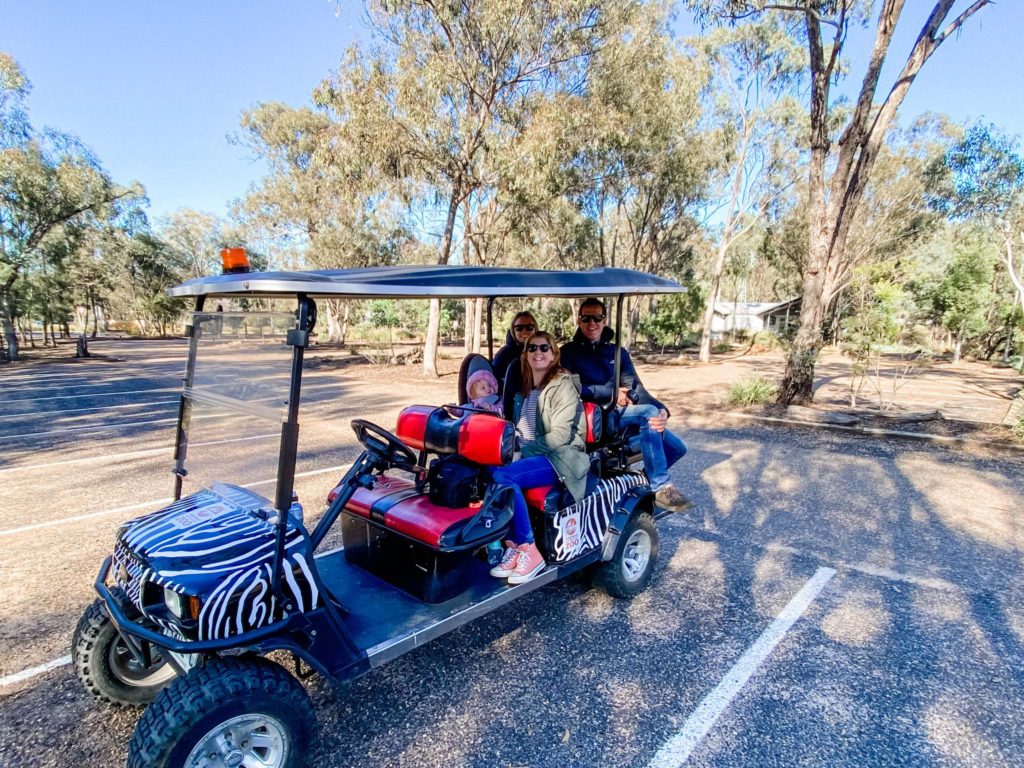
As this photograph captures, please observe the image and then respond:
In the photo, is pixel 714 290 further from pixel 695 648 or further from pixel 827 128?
pixel 695 648

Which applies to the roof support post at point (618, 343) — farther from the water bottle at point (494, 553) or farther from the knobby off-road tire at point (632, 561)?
the water bottle at point (494, 553)

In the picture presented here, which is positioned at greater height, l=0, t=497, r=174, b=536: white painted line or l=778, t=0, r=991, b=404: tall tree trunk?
l=778, t=0, r=991, b=404: tall tree trunk

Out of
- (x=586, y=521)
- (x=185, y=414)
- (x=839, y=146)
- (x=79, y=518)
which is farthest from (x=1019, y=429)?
(x=79, y=518)

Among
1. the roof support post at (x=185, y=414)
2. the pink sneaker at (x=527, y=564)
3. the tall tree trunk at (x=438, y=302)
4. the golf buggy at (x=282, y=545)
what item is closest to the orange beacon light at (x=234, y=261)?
the golf buggy at (x=282, y=545)

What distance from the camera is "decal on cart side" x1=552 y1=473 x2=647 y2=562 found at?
304 cm

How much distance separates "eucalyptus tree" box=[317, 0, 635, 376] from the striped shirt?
37.6 feet

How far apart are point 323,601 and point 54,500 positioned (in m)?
4.88

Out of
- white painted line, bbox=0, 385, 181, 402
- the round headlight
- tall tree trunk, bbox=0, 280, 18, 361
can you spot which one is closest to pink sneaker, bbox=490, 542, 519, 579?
the round headlight

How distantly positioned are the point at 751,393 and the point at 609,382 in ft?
25.1

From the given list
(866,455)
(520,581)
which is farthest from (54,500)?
(866,455)

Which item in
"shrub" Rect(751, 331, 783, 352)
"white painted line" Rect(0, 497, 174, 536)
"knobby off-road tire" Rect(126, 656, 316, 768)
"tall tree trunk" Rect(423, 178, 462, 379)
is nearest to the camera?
"knobby off-road tire" Rect(126, 656, 316, 768)

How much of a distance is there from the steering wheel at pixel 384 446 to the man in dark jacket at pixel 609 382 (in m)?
1.73

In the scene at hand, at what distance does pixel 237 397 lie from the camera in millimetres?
2377

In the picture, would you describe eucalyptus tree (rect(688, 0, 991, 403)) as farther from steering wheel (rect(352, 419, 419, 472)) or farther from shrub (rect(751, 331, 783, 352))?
shrub (rect(751, 331, 783, 352))
